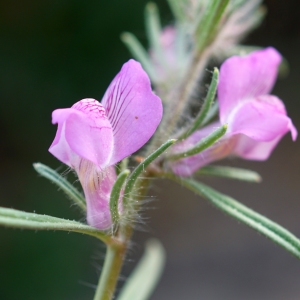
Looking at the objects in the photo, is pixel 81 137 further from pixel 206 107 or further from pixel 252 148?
pixel 252 148

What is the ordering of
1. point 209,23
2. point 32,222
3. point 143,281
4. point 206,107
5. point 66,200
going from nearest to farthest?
point 32,222, point 206,107, point 209,23, point 143,281, point 66,200

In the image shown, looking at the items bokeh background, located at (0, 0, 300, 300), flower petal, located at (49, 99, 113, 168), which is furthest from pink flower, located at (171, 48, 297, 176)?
bokeh background, located at (0, 0, 300, 300)

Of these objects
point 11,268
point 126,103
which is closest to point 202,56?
point 126,103

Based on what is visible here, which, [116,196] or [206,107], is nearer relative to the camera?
[116,196]

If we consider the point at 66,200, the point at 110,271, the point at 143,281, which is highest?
the point at 110,271

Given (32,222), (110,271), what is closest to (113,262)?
(110,271)

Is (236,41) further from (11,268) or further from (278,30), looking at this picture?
(278,30)

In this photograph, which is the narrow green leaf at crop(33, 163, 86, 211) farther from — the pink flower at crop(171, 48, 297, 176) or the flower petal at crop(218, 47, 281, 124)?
the flower petal at crop(218, 47, 281, 124)

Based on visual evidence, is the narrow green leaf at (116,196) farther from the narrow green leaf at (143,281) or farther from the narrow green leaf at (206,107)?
the narrow green leaf at (143,281)
